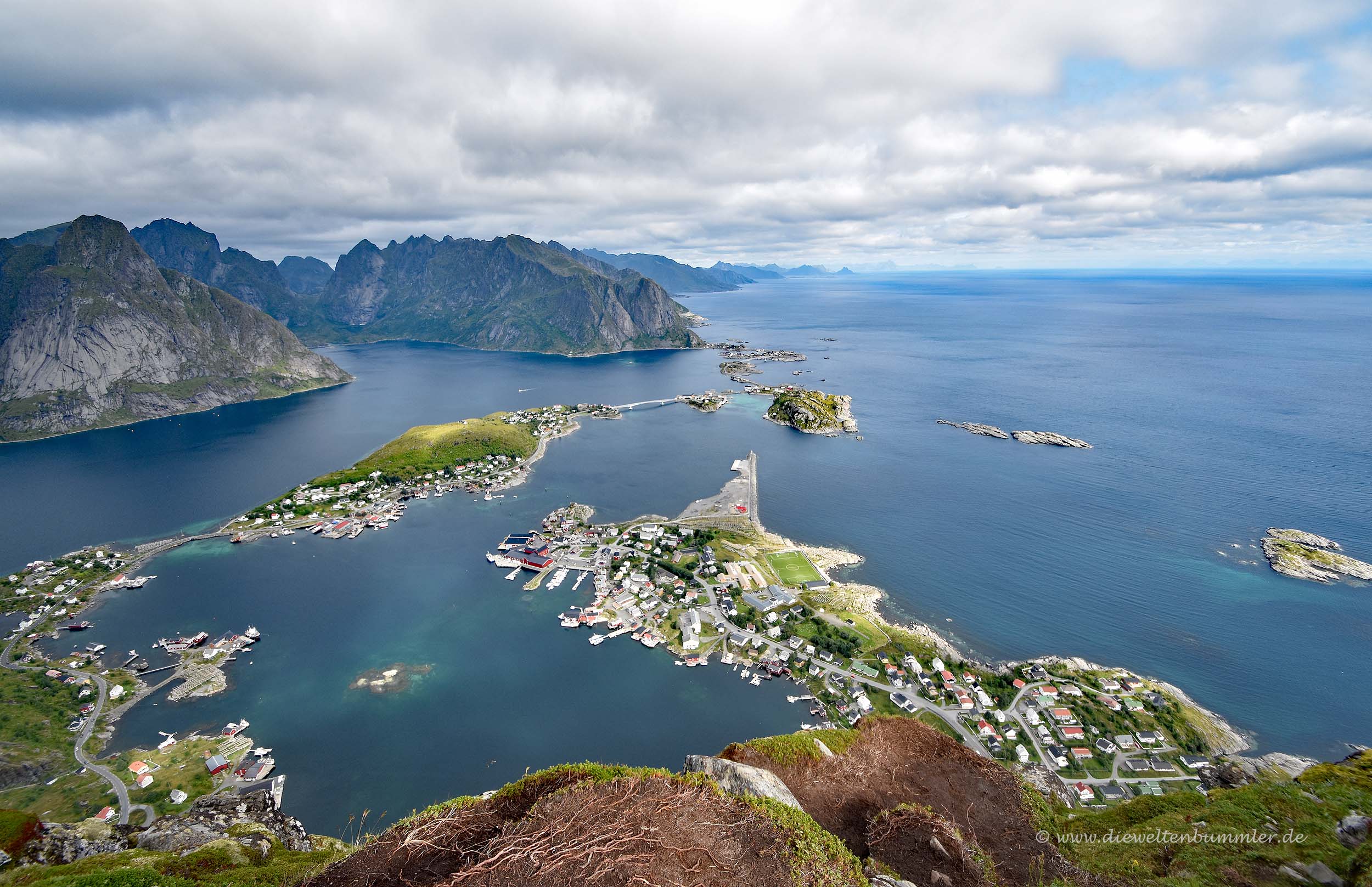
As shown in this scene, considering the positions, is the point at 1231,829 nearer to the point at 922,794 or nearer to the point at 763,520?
the point at 922,794

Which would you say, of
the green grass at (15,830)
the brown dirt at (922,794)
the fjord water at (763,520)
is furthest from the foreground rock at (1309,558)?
the green grass at (15,830)

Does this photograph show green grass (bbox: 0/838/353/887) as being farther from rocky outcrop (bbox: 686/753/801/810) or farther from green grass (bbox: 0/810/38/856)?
rocky outcrop (bbox: 686/753/801/810)

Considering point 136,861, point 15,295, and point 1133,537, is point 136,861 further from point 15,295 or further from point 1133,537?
point 15,295

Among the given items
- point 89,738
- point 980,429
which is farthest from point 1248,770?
point 980,429

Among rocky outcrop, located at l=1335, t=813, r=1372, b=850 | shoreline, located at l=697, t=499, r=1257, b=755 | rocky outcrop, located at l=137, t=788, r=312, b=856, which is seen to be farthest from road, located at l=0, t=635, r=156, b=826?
rocky outcrop, located at l=1335, t=813, r=1372, b=850

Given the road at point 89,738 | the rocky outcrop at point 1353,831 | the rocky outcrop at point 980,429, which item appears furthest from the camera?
the rocky outcrop at point 980,429

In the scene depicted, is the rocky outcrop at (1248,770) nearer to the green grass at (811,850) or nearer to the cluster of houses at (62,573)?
the green grass at (811,850)
